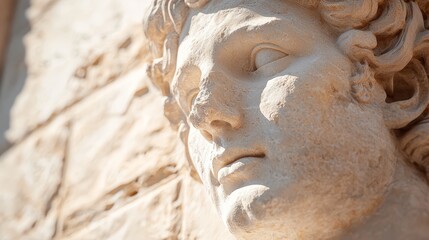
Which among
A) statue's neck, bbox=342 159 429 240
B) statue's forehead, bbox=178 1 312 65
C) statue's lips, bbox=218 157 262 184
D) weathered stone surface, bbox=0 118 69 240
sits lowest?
weathered stone surface, bbox=0 118 69 240

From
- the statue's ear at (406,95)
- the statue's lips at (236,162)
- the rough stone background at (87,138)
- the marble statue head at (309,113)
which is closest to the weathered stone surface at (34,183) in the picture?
the rough stone background at (87,138)

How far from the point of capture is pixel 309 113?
168 cm

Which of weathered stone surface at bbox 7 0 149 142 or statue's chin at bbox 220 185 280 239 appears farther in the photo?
weathered stone surface at bbox 7 0 149 142

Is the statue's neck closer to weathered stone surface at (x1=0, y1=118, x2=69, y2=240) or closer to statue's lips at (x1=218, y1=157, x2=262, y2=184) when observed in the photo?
statue's lips at (x1=218, y1=157, x2=262, y2=184)

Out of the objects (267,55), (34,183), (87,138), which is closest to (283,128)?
(267,55)

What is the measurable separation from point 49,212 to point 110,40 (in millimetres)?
508

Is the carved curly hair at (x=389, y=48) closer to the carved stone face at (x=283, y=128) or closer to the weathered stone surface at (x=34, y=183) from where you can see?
the carved stone face at (x=283, y=128)

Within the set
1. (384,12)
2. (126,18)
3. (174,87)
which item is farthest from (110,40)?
(384,12)

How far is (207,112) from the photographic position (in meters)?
1.70

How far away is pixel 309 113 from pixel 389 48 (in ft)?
0.80

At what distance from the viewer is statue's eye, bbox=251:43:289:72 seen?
1743 mm

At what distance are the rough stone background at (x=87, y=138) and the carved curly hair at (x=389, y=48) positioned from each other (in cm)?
51

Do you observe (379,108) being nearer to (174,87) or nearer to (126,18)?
(174,87)

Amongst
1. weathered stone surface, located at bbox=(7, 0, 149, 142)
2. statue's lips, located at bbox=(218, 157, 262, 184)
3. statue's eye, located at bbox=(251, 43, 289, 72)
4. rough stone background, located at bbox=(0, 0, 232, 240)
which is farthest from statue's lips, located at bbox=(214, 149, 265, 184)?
weathered stone surface, located at bbox=(7, 0, 149, 142)
